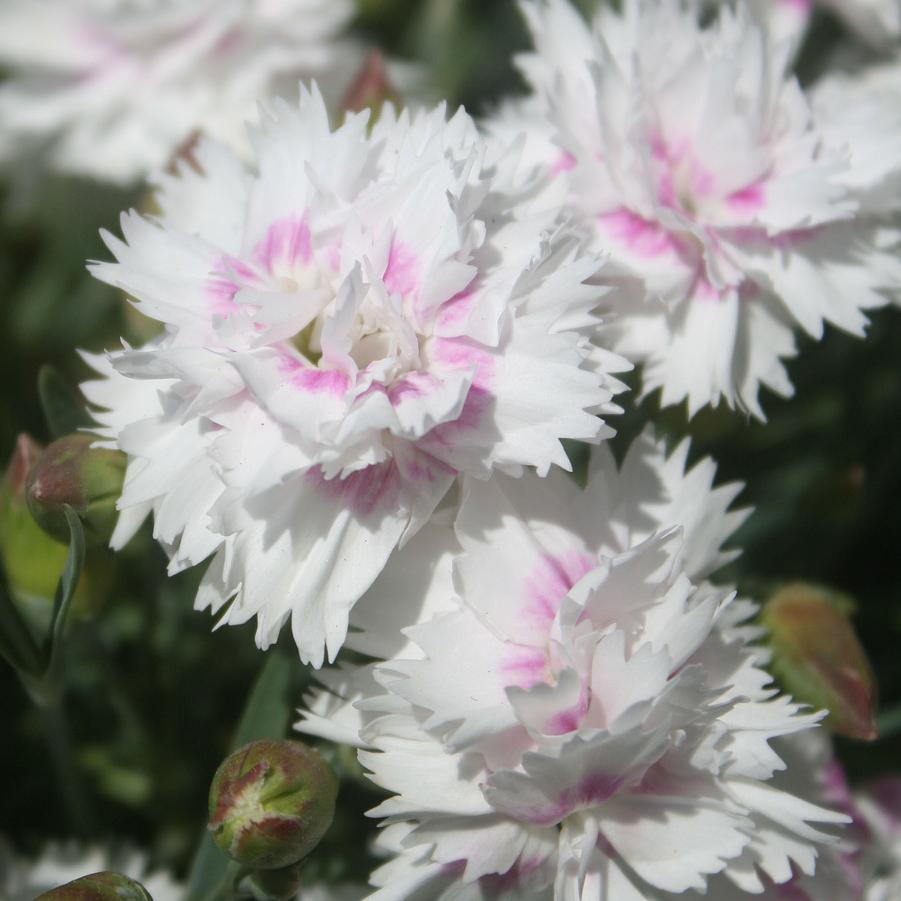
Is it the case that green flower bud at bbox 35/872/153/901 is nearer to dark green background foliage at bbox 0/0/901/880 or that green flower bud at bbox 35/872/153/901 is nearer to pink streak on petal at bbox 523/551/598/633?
dark green background foliage at bbox 0/0/901/880

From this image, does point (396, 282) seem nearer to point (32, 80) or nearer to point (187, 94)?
point (187, 94)

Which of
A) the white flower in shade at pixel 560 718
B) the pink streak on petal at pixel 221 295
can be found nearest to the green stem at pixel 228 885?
the white flower in shade at pixel 560 718

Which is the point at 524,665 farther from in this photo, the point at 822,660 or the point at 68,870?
the point at 68,870

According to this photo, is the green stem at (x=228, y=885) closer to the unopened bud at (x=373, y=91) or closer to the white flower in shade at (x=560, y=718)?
the white flower in shade at (x=560, y=718)

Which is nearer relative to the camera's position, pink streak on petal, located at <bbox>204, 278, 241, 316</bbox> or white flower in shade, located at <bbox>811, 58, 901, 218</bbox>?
pink streak on petal, located at <bbox>204, 278, 241, 316</bbox>

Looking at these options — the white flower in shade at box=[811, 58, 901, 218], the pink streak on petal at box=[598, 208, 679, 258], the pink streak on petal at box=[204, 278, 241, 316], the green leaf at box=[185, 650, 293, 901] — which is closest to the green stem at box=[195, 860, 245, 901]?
the green leaf at box=[185, 650, 293, 901]

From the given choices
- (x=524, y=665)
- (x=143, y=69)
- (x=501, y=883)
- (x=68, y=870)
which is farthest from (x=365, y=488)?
(x=143, y=69)

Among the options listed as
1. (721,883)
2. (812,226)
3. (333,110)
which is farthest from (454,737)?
(333,110)
